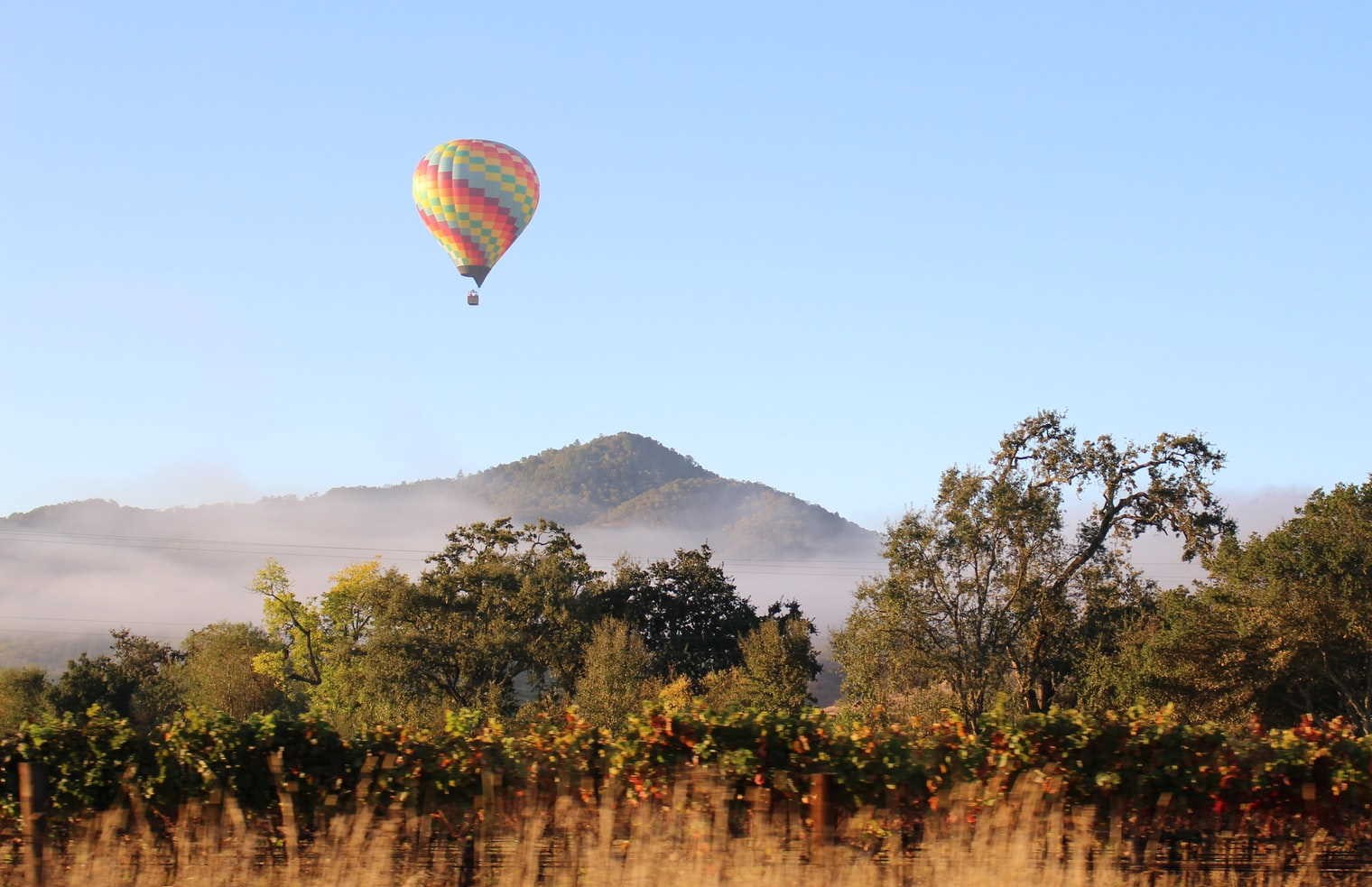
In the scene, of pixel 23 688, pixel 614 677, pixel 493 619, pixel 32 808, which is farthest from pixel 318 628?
pixel 32 808

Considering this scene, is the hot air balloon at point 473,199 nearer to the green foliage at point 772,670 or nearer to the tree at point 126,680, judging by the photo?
the green foliage at point 772,670

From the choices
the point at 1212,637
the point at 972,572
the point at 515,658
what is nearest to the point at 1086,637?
the point at 972,572

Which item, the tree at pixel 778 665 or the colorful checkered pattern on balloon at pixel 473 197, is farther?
the tree at pixel 778 665

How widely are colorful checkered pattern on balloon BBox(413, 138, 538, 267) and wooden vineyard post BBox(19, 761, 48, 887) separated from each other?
142ft

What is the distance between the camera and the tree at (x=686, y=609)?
85.2 m

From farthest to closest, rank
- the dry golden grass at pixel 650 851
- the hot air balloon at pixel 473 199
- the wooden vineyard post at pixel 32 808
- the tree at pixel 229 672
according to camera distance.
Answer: the tree at pixel 229 672
the hot air balloon at pixel 473 199
the wooden vineyard post at pixel 32 808
the dry golden grass at pixel 650 851

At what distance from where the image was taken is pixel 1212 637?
42.7 metres

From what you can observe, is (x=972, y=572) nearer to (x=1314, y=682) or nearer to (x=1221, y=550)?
(x=1221, y=550)

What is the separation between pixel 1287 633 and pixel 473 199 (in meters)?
30.5

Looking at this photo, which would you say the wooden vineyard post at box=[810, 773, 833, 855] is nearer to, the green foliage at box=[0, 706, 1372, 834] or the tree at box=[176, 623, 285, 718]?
the green foliage at box=[0, 706, 1372, 834]

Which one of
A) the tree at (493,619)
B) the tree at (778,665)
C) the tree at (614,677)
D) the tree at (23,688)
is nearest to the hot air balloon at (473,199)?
the tree at (614,677)

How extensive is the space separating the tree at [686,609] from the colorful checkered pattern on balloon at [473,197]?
36.7 meters

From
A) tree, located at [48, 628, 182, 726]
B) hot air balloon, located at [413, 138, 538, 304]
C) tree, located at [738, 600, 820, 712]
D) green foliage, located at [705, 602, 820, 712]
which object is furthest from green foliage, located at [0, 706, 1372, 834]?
tree, located at [48, 628, 182, 726]

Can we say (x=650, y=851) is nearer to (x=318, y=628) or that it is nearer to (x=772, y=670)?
(x=772, y=670)
